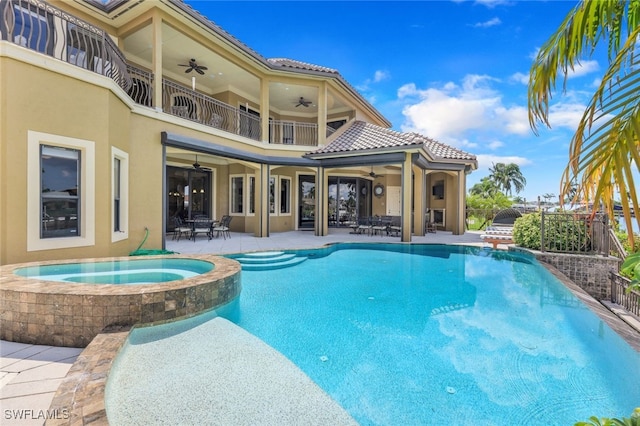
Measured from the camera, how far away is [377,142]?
1330 centimetres

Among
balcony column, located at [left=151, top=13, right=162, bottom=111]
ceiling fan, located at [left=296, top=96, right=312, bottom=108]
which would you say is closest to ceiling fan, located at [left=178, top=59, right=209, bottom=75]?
balcony column, located at [left=151, top=13, right=162, bottom=111]

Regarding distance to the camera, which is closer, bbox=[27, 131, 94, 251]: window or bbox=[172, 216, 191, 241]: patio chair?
bbox=[27, 131, 94, 251]: window

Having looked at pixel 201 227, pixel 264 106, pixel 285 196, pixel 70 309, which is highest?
pixel 264 106

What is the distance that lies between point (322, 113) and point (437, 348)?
12568mm

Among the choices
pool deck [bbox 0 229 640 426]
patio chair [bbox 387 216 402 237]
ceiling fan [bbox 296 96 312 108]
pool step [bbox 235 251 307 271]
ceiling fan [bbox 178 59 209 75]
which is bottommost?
pool deck [bbox 0 229 640 426]

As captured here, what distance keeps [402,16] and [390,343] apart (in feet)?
43.1

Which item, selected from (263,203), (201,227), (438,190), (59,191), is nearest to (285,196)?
(263,203)

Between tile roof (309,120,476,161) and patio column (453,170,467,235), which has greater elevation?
tile roof (309,120,476,161)

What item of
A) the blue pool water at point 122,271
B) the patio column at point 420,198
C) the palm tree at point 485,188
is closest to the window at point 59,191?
the blue pool water at point 122,271

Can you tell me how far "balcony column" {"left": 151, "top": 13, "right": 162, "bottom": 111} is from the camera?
9.20 m

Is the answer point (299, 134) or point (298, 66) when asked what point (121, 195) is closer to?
point (299, 134)

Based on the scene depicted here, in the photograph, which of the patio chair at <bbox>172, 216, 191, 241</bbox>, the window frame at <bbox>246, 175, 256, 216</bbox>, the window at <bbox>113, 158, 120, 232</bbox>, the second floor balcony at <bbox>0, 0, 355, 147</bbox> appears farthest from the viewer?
the window frame at <bbox>246, 175, 256, 216</bbox>

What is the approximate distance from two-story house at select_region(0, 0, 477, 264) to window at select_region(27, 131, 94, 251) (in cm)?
2

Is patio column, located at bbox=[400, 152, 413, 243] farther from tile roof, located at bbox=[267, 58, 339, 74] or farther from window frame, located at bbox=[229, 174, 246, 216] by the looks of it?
window frame, located at bbox=[229, 174, 246, 216]
